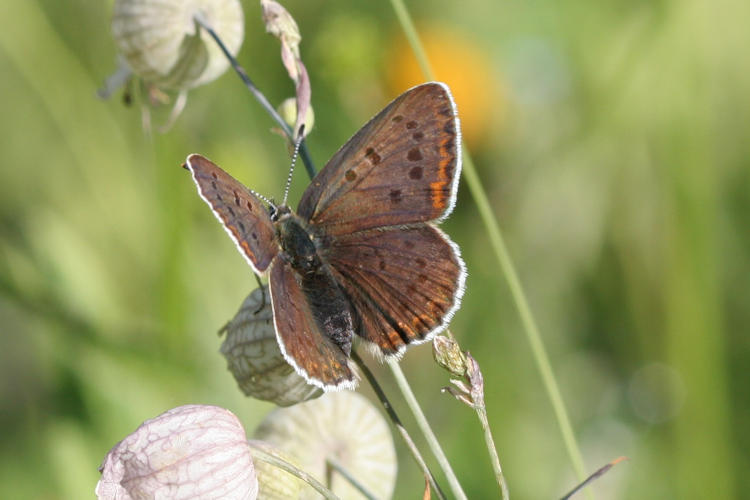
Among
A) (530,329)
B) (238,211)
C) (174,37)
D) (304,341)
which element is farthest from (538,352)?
(174,37)

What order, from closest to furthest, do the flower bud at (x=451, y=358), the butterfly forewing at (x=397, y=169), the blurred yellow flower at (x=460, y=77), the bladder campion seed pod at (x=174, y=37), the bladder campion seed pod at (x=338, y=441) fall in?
the flower bud at (x=451, y=358), the butterfly forewing at (x=397, y=169), the bladder campion seed pod at (x=338, y=441), the bladder campion seed pod at (x=174, y=37), the blurred yellow flower at (x=460, y=77)

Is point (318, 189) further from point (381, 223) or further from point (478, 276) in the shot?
point (478, 276)

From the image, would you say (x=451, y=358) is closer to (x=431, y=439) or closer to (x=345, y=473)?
(x=431, y=439)

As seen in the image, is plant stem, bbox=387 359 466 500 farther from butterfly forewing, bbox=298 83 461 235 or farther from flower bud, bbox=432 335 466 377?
butterfly forewing, bbox=298 83 461 235

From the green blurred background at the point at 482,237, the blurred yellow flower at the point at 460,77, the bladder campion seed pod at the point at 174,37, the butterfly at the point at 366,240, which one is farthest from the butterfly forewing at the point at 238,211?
the blurred yellow flower at the point at 460,77

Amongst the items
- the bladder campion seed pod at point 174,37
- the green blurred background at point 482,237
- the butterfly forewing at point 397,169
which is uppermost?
the bladder campion seed pod at point 174,37

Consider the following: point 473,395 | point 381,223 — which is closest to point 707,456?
point 381,223

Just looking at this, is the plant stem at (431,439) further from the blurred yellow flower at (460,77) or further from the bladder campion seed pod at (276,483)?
the blurred yellow flower at (460,77)

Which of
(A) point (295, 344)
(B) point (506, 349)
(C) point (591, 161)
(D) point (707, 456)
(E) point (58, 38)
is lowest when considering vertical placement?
(D) point (707, 456)
